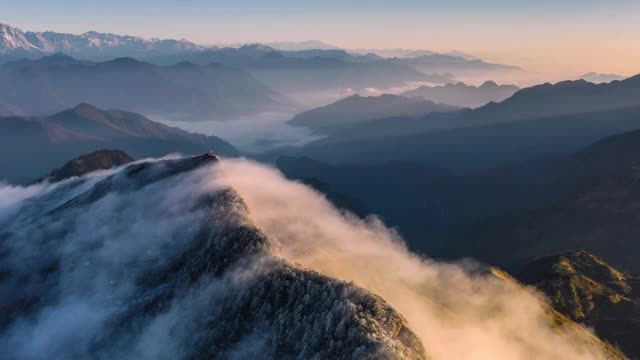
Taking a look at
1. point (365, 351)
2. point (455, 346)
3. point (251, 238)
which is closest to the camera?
point (365, 351)

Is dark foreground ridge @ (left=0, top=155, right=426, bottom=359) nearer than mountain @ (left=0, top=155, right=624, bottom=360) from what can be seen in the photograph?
Yes

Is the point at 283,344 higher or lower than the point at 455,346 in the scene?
higher

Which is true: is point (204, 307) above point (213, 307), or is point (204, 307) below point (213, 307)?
below

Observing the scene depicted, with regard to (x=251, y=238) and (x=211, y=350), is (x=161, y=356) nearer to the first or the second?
(x=211, y=350)

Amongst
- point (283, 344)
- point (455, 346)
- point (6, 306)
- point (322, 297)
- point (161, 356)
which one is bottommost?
point (455, 346)

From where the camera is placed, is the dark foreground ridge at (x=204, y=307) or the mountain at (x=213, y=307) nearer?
the dark foreground ridge at (x=204, y=307)

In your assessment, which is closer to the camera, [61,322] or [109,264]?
[61,322]

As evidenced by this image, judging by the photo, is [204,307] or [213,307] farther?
[204,307]

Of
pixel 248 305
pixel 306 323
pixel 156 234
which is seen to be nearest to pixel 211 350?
pixel 248 305

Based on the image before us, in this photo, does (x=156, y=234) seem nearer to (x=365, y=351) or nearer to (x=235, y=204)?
(x=235, y=204)

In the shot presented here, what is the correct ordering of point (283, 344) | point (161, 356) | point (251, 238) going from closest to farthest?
point (283, 344)
point (161, 356)
point (251, 238)
